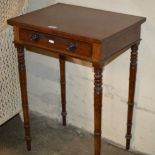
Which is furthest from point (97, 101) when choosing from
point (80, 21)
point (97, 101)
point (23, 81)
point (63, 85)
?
point (63, 85)

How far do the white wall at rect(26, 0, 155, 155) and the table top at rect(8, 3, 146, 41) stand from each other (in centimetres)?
7

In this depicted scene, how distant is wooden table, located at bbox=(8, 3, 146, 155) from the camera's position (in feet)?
4.18

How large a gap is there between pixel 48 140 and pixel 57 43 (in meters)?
0.79

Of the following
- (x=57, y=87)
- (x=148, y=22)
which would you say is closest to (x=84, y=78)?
(x=57, y=87)

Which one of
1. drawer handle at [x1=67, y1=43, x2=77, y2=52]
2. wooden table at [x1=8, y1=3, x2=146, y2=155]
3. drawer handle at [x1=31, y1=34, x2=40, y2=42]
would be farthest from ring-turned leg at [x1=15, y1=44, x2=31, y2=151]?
drawer handle at [x1=67, y1=43, x2=77, y2=52]

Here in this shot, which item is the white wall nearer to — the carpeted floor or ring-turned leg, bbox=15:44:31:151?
the carpeted floor

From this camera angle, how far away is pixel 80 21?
1.43m

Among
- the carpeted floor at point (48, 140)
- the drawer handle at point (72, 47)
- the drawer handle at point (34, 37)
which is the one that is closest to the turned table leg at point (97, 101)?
the drawer handle at point (72, 47)

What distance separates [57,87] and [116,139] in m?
0.49

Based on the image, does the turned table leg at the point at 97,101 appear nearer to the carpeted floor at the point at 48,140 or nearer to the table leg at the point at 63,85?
the carpeted floor at the point at 48,140

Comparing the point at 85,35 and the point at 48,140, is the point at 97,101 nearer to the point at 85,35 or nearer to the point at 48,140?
the point at 85,35

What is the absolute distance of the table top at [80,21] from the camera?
1.30 metres

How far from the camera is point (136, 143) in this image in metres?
1.84

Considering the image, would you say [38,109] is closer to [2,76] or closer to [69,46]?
[2,76]
